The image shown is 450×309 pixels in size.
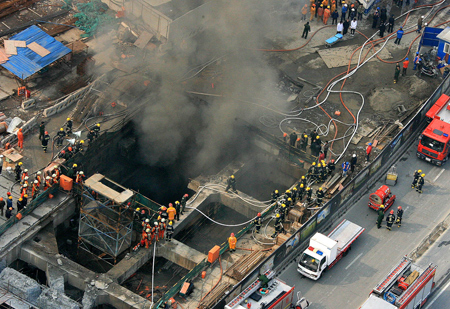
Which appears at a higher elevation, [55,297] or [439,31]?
[439,31]

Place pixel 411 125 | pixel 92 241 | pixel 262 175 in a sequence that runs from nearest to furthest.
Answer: pixel 92 241 → pixel 411 125 → pixel 262 175

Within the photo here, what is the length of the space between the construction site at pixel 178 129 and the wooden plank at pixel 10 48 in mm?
155

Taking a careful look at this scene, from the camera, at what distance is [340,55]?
2486 inches

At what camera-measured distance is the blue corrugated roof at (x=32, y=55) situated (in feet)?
193

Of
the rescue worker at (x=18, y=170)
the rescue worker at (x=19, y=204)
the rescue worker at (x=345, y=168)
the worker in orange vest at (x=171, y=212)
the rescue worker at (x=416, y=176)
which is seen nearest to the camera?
the rescue worker at (x=19, y=204)

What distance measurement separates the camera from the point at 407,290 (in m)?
44.9

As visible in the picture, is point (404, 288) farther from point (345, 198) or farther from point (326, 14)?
point (326, 14)

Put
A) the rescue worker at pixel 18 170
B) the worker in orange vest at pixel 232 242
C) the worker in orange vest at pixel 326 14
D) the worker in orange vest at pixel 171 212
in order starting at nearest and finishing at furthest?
the worker in orange vest at pixel 232 242
the worker in orange vest at pixel 171 212
the rescue worker at pixel 18 170
the worker in orange vest at pixel 326 14

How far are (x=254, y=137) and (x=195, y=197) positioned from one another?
6774mm

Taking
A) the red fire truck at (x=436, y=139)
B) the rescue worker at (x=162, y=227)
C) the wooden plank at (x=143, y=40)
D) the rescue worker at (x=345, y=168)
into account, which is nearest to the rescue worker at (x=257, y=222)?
the rescue worker at (x=162, y=227)

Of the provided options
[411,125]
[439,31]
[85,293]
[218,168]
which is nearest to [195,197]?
[218,168]

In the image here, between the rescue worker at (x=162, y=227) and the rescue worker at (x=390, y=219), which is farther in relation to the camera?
the rescue worker at (x=390, y=219)

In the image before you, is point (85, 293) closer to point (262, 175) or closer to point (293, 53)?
point (262, 175)

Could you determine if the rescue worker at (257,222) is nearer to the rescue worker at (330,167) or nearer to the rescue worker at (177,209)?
the rescue worker at (177,209)
